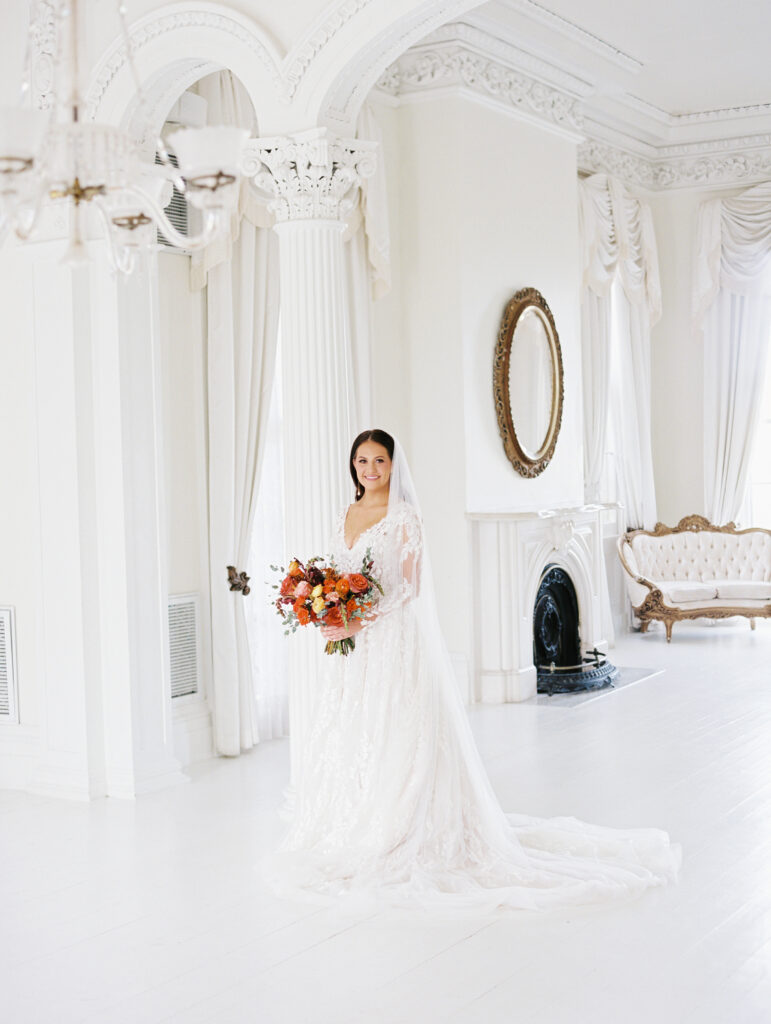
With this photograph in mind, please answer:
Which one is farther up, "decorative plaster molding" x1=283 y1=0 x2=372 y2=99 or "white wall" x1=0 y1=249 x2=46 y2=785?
"decorative plaster molding" x1=283 y1=0 x2=372 y2=99

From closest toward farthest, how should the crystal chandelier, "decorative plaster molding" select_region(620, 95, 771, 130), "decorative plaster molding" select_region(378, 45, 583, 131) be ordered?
the crystal chandelier < "decorative plaster molding" select_region(378, 45, 583, 131) < "decorative plaster molding" select_region(620, 95, 771, 130)

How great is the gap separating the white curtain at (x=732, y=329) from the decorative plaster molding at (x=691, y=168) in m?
0.20

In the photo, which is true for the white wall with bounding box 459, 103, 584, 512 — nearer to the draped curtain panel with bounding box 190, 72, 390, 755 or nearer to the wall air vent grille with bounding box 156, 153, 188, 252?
the draped curtain panel with bounding box 190, 72, 390, 755

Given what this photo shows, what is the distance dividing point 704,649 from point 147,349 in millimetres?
6191

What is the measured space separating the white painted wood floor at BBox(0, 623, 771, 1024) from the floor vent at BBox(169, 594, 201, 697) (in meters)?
0.68

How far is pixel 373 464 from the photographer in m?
5.40

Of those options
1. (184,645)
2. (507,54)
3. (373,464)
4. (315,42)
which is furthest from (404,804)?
(507,54)

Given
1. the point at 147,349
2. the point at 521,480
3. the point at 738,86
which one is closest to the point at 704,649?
the point at 521,480

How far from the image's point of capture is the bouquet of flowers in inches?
204

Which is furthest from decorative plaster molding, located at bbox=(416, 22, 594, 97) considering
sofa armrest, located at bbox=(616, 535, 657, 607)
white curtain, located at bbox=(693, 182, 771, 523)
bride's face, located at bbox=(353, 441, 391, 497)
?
bride's face, located at bbox=(353, 441, 391, 497)

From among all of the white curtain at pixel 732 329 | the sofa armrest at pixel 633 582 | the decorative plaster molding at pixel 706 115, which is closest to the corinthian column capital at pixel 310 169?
the decorative plaster molding at pixel 706 115

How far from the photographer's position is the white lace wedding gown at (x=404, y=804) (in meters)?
4.92

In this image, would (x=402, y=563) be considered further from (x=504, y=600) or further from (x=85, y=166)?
(x=504, y=600)

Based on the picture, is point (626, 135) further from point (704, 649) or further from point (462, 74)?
point (704, 649)
